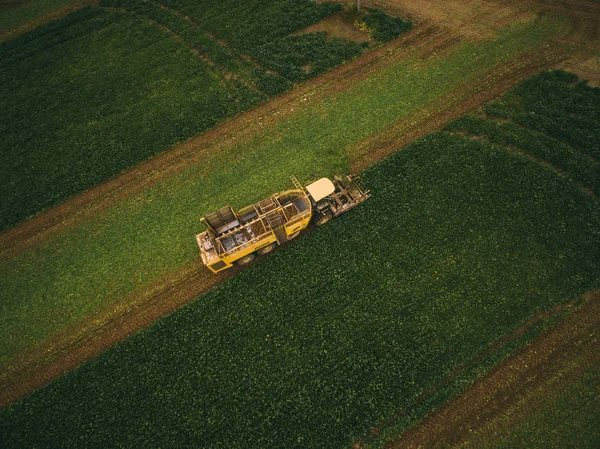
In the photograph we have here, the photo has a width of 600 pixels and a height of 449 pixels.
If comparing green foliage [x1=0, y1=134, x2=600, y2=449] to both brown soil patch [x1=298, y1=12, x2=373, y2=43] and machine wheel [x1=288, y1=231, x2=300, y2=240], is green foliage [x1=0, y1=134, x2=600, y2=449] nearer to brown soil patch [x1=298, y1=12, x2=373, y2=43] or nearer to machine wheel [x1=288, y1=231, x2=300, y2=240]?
machine wheel [x1=288, y1=231, x2=300, y2=240]

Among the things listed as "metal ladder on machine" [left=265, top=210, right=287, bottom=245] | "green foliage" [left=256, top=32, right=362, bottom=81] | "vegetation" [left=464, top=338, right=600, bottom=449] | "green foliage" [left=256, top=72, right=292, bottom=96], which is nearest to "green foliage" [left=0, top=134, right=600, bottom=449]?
"metal ladder on machine" [left=265, top=210, right=287, bottom=245]

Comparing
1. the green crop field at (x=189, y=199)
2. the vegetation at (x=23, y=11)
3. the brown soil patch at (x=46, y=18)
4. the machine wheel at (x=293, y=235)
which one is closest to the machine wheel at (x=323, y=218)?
the machine wheel at (x=293, y=235)

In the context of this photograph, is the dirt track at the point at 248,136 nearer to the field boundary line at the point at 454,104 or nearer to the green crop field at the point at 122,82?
the field boundary line at the point at 454,104

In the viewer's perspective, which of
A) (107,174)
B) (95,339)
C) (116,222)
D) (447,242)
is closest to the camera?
(95,339)

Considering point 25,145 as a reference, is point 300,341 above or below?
below

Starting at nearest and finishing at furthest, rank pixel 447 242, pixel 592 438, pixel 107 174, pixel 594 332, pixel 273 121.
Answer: pixel 592 438, pixel 594 332, pixel 447 242, pixel 107 174, pixel 273 121

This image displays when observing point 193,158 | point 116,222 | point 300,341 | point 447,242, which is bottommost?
point 300,341

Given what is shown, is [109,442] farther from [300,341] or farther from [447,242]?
[447,242]

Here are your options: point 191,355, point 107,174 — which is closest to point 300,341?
point 191,355
